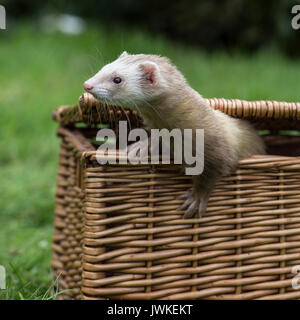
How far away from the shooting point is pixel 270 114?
135 cm

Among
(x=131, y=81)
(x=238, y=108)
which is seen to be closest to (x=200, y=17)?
(x=238, y=108)

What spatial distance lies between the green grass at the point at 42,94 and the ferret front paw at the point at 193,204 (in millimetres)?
411

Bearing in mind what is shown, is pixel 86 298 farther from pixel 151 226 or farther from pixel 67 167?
pixel 67 167

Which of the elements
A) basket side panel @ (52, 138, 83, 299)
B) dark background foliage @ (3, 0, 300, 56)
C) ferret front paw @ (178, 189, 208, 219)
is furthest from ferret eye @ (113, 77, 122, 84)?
dark background foliage @ (3, 0, 300, 56)

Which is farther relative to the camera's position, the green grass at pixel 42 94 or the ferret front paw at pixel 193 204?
the green grass at pixel 42 94

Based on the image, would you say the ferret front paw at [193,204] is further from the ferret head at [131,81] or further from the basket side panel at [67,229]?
the basket side panel at [67,229]

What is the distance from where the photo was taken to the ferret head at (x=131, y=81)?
4.03 ft

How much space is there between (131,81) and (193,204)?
333 millimetres

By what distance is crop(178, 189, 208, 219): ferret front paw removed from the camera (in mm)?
1266

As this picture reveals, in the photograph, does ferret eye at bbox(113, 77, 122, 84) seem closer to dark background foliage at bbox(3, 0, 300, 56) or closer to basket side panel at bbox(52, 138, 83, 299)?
basket side panel at bbox(52, 138, 83, 299)

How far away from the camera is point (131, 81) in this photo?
1253 millimetres

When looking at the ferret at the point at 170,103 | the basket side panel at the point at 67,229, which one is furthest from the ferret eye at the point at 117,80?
the basket side panel at the point at 67,229

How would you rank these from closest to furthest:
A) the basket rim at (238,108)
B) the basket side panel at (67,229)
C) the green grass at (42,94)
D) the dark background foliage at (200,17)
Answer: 1. the basket rim at (238,108)
2. the basket side panel at (67,229)
3. the green grass at (42,94)
4. the dark background foliage at (200,17)

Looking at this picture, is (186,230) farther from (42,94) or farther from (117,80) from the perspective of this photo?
(42,94)
